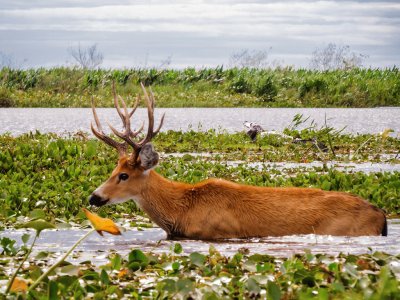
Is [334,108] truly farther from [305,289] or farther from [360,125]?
[305,289]

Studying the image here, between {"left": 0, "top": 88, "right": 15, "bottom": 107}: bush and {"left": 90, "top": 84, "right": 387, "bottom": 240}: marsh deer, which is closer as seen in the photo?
{"left": 90, "top": 84, "right": 387, "bottom": 240}: marsh deer

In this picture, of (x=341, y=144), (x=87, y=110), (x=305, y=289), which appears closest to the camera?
(x=305, y=289)

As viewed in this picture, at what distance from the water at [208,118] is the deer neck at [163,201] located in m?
12.5

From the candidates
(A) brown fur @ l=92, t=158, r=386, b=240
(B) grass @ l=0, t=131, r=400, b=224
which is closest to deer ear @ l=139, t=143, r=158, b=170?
(A) brown fur @ l=92, t=158, r=386, b=240

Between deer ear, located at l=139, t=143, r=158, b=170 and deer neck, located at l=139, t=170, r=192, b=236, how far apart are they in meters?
0.18

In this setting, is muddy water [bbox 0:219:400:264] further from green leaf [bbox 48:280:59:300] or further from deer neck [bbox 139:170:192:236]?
green leaf [bbox 48:280:59:300]

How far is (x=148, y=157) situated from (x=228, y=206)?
1024mm

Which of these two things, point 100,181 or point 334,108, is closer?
point 100,181

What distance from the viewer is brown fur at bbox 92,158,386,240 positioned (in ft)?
31.3

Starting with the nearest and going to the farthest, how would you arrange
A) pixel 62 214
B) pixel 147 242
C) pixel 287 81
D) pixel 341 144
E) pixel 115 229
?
1. pixel 115 229
2. pixel 147 242
3. pixel 62 214
4. pixel 341 144
5. pixel 287 81

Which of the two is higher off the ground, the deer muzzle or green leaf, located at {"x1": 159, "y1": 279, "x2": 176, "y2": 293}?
green leaf, located at {"x1": 159, "y1": 279, "x2": 176, "y2": 293}

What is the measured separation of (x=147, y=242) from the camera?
981cm

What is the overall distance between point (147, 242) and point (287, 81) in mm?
30507

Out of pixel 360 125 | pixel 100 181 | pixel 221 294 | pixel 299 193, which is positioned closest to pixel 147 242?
pixel 299 193
